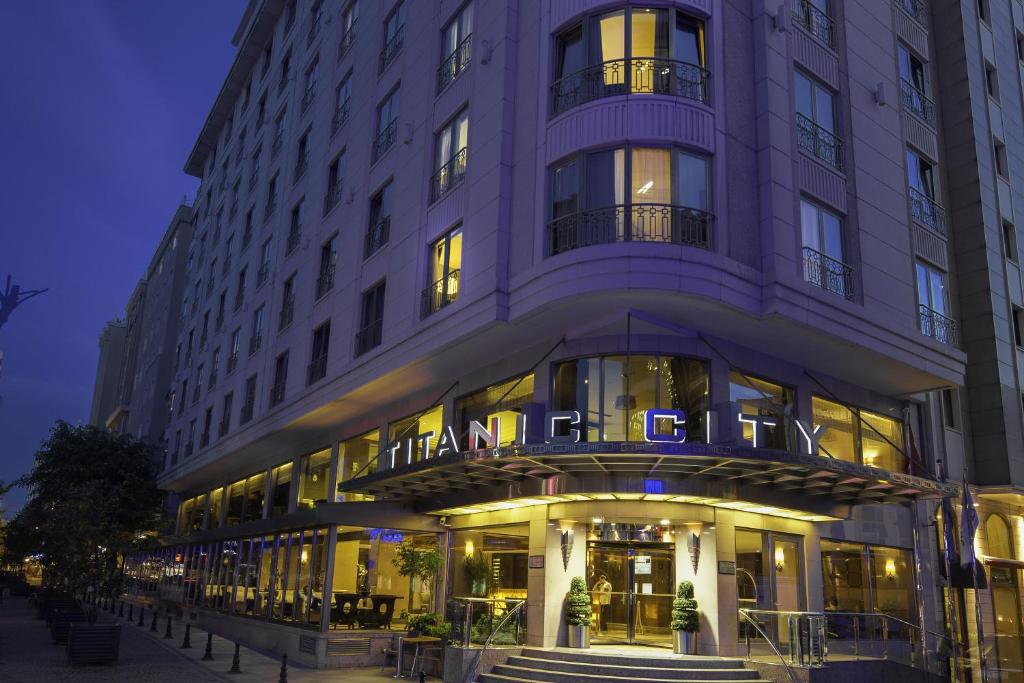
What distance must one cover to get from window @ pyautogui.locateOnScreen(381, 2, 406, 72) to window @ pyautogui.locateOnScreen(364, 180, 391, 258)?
15.1 ft

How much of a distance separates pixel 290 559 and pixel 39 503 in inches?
992

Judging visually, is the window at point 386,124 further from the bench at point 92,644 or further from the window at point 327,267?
the bench at point 92,644

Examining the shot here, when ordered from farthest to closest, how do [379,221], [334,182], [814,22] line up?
[334,182] → [379,221] → [814,22]

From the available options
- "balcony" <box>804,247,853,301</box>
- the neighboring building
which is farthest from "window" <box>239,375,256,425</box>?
the neighboring building

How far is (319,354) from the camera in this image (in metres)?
29.3

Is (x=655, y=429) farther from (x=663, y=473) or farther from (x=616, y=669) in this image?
(x=616, y=669)

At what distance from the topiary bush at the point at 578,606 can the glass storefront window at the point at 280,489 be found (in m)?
16.5

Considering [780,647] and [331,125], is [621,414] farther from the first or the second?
[331,125]

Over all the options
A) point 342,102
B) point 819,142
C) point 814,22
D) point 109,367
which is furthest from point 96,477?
point 109,367

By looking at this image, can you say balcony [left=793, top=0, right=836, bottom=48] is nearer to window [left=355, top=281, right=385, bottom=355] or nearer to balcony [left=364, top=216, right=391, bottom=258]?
balcony [left=364, top=216, right=391, bottom=258]

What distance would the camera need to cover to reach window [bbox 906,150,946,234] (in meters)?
24.7

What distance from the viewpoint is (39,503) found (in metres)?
45.3

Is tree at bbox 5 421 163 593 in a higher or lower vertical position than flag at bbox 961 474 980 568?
higher

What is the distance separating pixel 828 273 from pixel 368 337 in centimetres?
1278
